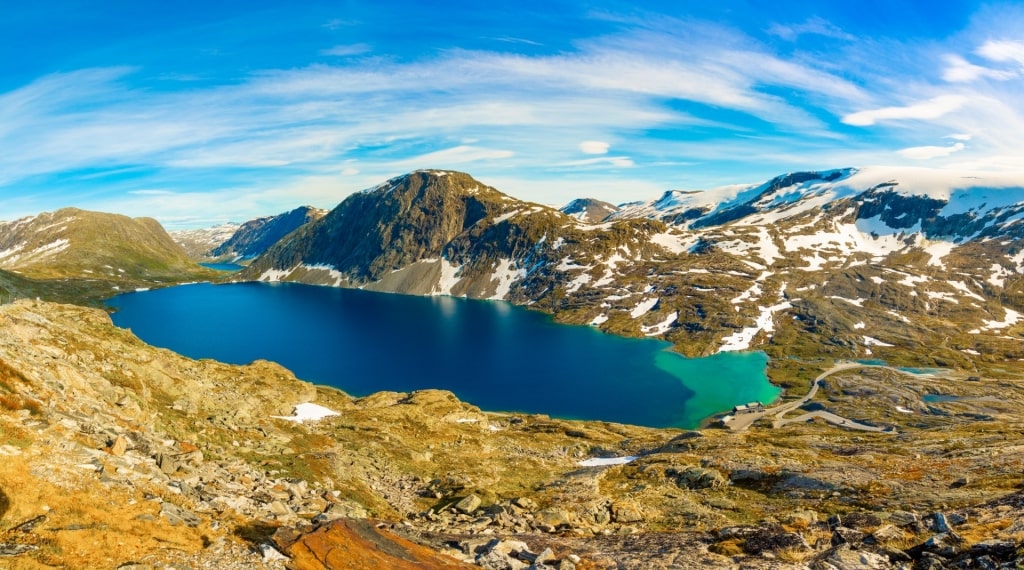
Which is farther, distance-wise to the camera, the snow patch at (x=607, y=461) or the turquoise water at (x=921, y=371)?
the turquoise water at (x=921, y=371)

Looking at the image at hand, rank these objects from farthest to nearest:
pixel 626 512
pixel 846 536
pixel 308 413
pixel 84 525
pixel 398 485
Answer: pixel 308 413 < pixel 398 485 < pixel 626 512 < pixel 846 536 < pixel 84 525

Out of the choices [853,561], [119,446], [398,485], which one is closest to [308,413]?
[398,485]

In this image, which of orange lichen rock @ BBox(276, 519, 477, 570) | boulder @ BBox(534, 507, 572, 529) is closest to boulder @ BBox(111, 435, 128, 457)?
orange lichen rock @ BBox(276, 519, 477, 570)

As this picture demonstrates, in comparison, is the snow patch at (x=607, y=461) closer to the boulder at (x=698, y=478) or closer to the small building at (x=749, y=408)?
the boulder at (x=698, y=478)

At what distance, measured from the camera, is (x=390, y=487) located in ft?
149

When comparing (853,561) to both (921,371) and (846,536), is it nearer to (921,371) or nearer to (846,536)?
(846,536)

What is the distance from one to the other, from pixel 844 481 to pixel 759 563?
1033 inches

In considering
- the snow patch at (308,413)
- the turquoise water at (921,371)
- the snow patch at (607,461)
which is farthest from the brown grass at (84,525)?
the turquoise water at (921,371)

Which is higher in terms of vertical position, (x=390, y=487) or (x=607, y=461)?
(x=390, y=487)

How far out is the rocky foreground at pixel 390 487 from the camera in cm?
2216

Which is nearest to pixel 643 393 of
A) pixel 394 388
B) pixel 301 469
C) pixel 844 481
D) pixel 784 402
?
pixel 784 402

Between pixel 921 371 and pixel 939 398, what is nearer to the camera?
pixel 939 398

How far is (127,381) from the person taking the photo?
43375 mm

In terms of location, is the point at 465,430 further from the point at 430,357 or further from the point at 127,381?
the point at 430,357
